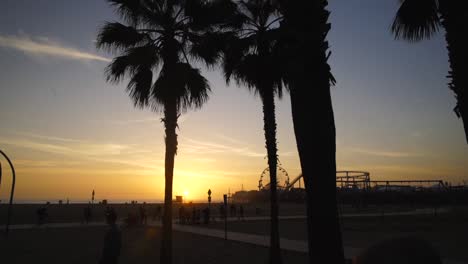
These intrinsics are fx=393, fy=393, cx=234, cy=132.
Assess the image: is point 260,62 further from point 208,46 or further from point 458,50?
point 458,50

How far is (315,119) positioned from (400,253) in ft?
10.1

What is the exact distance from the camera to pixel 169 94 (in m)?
13.6

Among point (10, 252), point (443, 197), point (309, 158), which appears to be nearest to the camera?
point (309, 158)

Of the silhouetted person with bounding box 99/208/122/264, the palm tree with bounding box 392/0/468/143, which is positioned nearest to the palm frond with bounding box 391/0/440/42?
the palm tree with bounding box 392/0/468/143

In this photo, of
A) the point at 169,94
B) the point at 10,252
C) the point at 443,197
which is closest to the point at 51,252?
the point at 10,252

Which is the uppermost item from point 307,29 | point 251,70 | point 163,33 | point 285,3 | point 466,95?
point 163,33

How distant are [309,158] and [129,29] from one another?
10.6 m

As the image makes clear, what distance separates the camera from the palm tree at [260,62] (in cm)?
1471

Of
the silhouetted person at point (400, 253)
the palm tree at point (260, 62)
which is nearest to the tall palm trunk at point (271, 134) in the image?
the palm tree at point (260, 62)

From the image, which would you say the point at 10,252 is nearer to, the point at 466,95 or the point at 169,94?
the point at 169,94

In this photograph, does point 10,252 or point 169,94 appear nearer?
point 169,94

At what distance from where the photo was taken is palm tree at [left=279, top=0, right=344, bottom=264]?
16.8 ft

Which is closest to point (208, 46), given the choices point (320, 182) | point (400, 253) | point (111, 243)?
point (111, 243)

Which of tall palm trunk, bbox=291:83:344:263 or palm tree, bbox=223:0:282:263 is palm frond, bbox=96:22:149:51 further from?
tall palm trunk, bbox=291:83:344:263
